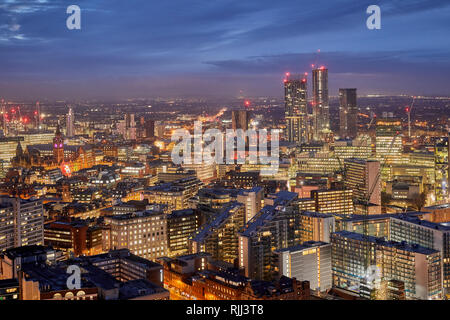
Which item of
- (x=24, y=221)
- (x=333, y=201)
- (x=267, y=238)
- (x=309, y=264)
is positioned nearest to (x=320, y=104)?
(x=333, y=201)

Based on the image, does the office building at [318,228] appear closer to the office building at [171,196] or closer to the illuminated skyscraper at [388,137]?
the office building at [171,196]

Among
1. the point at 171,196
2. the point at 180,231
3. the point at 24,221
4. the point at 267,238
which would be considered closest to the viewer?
the point at 267,238

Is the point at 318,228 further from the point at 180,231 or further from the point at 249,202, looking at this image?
the point at 180,231

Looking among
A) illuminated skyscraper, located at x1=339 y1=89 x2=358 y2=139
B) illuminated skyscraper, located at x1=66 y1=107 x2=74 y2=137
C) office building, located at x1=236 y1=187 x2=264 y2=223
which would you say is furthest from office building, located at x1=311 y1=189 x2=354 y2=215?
illuminated skyscraper, located at x1=66 y1=107 x2=74 y2=137

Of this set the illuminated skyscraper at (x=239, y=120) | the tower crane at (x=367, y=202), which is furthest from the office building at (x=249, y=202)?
the illuminated skyscraper at (x=239, y=120)

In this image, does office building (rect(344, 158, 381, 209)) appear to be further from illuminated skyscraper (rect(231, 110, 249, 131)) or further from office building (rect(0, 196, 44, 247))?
illuminated skyscraper (rect(231, 110, 249, 131))

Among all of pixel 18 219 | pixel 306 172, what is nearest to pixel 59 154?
pixel 306 172
